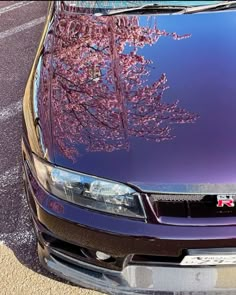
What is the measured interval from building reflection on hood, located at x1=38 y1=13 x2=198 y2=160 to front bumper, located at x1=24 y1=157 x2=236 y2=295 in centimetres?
27

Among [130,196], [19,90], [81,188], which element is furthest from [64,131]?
[19,90]

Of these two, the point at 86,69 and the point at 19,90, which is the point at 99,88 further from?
the point at 19,90

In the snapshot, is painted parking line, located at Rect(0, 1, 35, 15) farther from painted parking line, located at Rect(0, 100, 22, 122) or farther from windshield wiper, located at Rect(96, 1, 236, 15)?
windshield wiper, located at Rect(96, 1, 236, 15)

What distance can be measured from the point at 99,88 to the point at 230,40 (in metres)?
0.76

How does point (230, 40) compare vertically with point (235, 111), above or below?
above

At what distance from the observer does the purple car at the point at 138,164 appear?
1.75m

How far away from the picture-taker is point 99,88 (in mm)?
2162

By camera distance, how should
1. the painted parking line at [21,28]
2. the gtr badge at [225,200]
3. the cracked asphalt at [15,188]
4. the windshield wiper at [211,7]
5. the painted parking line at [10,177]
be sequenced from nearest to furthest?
1. the gtr badge at [225,200]
2. the cracked asphalt at [15,188]
3. the windshield wiper at [211,7]
4. the painted parking line at [10,177]
5. the painted parking line at [21,28]

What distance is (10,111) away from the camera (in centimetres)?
379

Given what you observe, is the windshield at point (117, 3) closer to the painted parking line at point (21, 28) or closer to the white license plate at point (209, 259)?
the white license plate at point (209, 259)

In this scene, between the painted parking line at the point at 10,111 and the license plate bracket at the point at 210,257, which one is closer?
the license plate bracket at the point at 210,257

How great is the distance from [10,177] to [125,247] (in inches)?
57.3

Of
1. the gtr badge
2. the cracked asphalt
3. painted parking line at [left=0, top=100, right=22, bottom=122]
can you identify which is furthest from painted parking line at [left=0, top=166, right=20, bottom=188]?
the gtr badge

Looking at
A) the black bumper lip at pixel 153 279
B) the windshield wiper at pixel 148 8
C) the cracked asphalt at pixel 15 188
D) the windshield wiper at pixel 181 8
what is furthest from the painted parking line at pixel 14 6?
the black bumper lip at pixel 153 279
